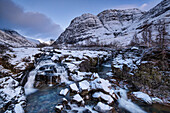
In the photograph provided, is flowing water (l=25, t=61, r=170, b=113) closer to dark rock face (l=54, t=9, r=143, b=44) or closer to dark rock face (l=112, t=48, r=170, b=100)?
dark rock face (l=112, t=48, r=170, b=100)

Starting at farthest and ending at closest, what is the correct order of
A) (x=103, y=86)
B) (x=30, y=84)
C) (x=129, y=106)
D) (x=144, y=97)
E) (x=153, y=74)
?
(x=30, y=84) < (x=153, y=74) < (x=103, y=86) < (x=144, y=97) < (x=129, y=106)

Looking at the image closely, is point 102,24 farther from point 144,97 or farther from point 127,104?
point 127,104

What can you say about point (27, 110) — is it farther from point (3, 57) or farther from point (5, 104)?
point (3, 57)

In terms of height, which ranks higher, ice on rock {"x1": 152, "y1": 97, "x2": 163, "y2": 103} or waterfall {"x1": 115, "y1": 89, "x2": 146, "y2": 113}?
ice on rock {"x1": 152, "y1": 97, "x2": 163, "y2": 103}

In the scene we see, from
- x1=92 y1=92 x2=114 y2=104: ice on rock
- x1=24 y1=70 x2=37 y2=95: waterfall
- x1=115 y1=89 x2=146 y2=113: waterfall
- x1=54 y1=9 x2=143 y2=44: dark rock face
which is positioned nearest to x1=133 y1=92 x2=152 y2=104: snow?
x1=115 y1=89 x2=146 y2=113: waterfall

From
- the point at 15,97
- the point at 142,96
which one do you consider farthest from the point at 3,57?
the point at 142,96

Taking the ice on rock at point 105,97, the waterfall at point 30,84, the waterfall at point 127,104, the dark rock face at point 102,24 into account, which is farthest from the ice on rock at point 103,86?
the dark rock face at point 102,24

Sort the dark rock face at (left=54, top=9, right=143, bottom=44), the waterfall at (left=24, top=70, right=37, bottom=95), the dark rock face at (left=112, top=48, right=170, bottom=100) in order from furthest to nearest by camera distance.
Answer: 1. the dark rock face at (left=54, top=9, right=143, bottom=44)
2. the waterfall at (left=24, top=70, right=37, bottom=95)
3. the dark rock face at (left=112, top=48, right=170, bottom=100)

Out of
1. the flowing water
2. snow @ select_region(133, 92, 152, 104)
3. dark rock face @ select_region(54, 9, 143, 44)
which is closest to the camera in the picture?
the flowing water

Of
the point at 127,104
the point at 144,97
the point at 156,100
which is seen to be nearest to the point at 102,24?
the point at 144,97

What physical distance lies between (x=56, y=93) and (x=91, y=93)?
9.66 ft

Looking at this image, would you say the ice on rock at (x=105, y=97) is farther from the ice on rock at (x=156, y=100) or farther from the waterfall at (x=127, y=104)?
the ice on rock at (x=156, y=100)

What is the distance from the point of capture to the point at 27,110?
4207 mm

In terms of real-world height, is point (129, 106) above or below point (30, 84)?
below
